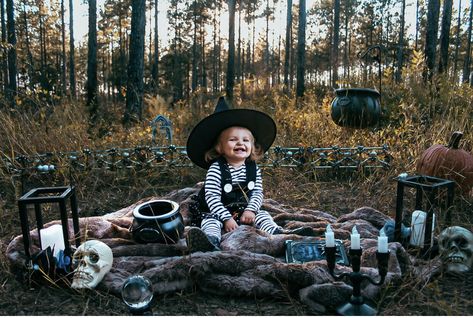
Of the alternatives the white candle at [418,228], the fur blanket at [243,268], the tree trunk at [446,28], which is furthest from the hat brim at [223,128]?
the tree trunk at [446,28]

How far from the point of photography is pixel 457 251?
243 cm

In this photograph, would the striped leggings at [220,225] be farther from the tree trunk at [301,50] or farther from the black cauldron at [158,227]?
the tree trunk at [301,50]

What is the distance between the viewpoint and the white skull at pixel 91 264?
2.22m

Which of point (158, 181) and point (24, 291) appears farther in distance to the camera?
point (158, 181)

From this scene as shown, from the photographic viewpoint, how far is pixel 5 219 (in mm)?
3625

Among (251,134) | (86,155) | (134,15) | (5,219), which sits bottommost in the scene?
(5,219)

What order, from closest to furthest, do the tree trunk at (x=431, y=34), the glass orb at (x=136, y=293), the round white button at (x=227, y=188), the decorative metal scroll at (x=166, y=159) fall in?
the glass orb at (x=136, y=293)
the round white button at (x=227, y=188)
the decorative metal scroll at (x=166, y=159)
the tree trunk at (x=431, y=34)

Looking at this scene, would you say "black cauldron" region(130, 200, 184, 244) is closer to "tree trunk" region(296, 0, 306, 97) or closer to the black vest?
the black vest

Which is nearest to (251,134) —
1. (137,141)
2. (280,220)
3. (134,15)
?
(280,220)

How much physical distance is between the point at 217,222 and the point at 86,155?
7.78 feet

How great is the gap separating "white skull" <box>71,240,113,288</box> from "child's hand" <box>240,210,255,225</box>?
112 centimetres

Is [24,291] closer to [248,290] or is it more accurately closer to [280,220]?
[248,290]

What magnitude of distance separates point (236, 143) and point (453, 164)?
1.99 metres

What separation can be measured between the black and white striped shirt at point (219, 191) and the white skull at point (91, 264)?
1001mm
